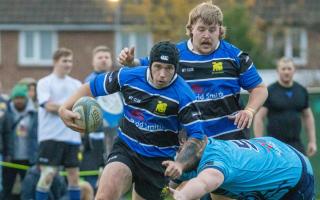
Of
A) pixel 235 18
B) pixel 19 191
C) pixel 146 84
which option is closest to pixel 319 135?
pixel 19 191

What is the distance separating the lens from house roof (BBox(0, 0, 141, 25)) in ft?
121

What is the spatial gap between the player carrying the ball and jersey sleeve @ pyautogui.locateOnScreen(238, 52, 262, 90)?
80 centimetres

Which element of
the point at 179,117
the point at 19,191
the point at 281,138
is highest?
the point at 179,117

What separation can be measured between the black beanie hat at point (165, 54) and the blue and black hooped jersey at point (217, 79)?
0.71 meters

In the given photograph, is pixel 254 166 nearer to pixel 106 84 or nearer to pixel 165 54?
pixel 165 54

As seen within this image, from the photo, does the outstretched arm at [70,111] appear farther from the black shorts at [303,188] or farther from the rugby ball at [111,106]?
the rugby ball at [111,106]

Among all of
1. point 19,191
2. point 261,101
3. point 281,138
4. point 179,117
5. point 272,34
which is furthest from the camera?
point 272,34

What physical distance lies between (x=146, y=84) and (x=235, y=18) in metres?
21.1

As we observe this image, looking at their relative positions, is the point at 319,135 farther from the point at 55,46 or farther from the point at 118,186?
the point at 55,46

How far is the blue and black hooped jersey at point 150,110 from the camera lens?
816cm

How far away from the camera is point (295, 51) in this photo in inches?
1428

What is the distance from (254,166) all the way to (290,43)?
29.1 metres

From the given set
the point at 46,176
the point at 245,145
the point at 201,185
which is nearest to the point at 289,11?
the point at 46,176

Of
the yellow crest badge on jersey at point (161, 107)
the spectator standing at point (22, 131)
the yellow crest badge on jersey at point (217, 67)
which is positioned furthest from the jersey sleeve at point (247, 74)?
the spectator standing at point (22, 131)
